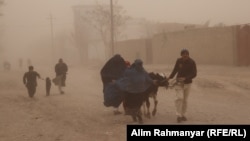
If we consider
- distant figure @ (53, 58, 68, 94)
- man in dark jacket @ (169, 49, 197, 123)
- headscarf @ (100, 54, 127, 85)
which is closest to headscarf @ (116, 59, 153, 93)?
man in dark jacket @ (169, 49, 197, 123)

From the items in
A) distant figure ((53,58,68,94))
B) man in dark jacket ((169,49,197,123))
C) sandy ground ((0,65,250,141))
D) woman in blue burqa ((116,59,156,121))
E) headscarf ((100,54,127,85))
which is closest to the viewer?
sandy ground ((0,65,250,141))

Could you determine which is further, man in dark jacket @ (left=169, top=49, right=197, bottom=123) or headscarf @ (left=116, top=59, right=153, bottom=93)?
headscarf @ (left=116, top=59, right=153, bottom=93)

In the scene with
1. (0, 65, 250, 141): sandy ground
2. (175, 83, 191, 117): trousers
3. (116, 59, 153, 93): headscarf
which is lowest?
(0, 65, 250, 141): sandy ground

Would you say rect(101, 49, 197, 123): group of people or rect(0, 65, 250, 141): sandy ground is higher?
rect(101, 49, 197, 123): group of people

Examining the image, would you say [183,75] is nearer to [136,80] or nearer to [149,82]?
[149,82]

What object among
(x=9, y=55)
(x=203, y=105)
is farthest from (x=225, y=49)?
(x=9, y=55)

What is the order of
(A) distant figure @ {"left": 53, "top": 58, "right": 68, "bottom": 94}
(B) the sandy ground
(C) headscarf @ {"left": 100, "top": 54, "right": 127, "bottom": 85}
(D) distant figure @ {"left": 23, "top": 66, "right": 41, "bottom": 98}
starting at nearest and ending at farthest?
(B) the sandy ground < (C) headscarf @ {"left": 100, "top": 54, "right": 127, "bottom": 85} < (D) distant figure @ {"left": 23, "top": 66, "right": 41, "bottom": 98} < (A) distant figure @ {"left": 53, "top": 58, "right": 68, "bottom": 94}

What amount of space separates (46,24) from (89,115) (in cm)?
14598

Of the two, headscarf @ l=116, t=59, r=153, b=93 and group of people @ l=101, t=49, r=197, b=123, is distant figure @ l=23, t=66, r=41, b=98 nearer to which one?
group of people @ l=101, t=49, r=197, b=123

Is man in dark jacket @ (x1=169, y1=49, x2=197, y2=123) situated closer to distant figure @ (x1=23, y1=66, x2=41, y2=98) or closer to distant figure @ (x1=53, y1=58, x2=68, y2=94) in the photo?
distant figure @ (x1=23, y1=66, x2=41, y2=98)

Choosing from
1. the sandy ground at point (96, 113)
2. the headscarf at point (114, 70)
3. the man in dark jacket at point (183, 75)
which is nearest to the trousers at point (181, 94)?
the man in dark jacket at point (183, 75)

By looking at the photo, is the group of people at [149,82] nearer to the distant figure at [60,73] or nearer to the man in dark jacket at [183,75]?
the man in dark jacket at [183,75]

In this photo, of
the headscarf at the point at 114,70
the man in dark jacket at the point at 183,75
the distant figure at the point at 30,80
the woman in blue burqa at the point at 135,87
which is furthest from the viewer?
the distant figure at the point at 30,80

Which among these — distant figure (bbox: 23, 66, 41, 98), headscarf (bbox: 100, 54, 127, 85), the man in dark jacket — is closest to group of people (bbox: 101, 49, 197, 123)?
the man in dark jacket
